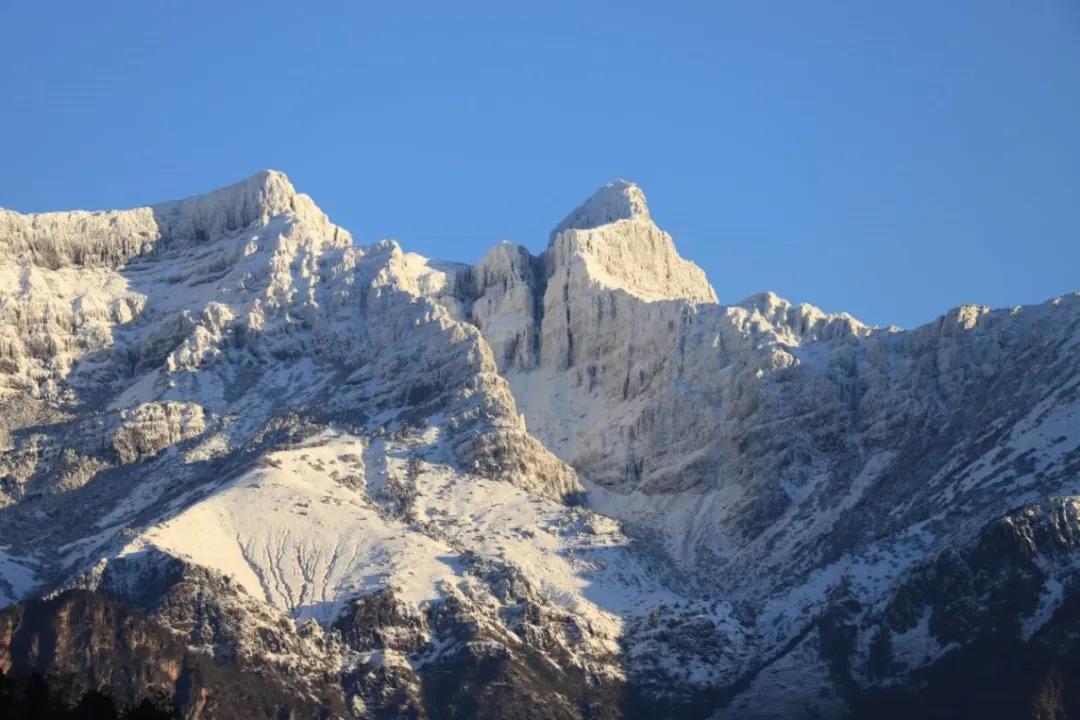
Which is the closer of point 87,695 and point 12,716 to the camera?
point 12,716

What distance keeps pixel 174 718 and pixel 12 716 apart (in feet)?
42.4

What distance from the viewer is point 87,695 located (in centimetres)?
18100

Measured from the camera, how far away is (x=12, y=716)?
168 m

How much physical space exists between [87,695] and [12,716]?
13546mm

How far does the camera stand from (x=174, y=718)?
178000mm

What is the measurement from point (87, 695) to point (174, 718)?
632 centimetres
